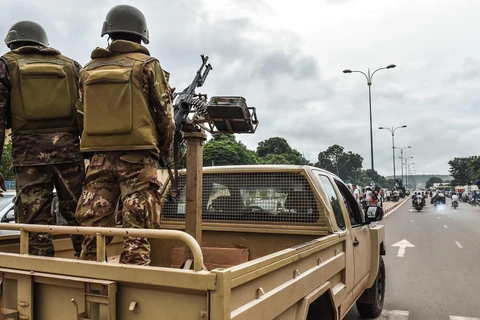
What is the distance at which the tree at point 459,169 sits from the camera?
111m

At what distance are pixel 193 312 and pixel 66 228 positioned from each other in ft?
2.38

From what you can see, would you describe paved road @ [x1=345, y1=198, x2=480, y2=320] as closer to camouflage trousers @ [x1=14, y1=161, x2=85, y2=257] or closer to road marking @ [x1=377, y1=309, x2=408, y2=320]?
road marking @ [x1=377, y1=309, x2=408, y2=320]

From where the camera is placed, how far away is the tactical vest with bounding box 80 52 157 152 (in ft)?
8.67

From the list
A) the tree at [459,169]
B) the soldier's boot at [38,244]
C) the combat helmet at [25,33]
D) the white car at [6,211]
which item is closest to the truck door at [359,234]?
the soldier's boot at [38,244]

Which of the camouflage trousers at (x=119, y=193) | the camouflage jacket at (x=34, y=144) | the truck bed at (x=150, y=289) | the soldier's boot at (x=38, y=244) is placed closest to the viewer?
the truck bed at (x=150, y=289)

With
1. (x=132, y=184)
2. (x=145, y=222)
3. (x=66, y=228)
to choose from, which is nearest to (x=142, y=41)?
(x=132, y=184)

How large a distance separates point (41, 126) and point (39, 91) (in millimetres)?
244

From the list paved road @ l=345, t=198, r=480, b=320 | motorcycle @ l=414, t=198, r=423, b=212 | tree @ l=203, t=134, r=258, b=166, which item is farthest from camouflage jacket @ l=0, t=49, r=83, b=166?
tree @ l=203, t=134, r=258, b=166

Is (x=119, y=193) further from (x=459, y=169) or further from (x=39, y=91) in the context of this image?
(x=459, y=169)

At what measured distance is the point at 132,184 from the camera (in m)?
2.67

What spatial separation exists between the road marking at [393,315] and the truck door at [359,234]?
0.87 m

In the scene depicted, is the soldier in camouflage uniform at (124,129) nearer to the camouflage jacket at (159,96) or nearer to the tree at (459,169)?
the camouflage jacket at (159,96)

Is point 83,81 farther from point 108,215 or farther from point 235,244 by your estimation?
point 235,244

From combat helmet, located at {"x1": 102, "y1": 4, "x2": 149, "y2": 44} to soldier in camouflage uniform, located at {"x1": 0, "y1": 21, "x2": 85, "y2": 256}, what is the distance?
569mm
